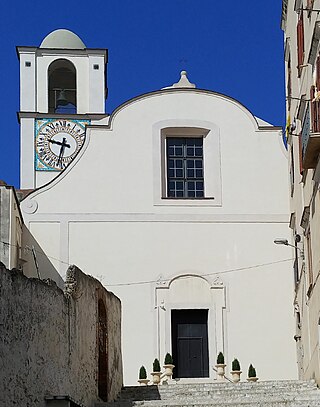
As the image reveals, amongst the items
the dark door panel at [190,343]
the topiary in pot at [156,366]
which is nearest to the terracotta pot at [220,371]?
the dark door panel at [190,343]

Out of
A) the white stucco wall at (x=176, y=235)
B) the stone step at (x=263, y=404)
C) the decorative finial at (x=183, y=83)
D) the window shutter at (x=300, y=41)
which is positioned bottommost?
the stone step at (x=263, y=404)

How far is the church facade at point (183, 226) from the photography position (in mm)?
30656

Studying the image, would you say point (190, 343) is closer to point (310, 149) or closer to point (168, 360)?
point (168, 360)

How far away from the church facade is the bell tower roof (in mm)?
12144

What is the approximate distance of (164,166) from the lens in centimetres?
3231

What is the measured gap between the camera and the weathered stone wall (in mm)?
14430

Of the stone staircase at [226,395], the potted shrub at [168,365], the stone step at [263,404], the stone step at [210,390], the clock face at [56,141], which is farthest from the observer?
the clock face at [56,141]

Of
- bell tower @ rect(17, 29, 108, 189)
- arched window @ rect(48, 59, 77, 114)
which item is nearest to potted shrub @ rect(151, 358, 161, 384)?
bell tower @ rect(17, 29, 108, 189)

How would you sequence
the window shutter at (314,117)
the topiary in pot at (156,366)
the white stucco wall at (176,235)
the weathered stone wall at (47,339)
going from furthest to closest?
the white stucco wall at (176,235), the topiary in pot at (156,366), the window shutter at (314,117), the weathered stone wall at (47,339)

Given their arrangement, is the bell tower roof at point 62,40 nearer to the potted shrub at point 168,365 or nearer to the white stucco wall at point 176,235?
the white stucco wall at point 176,235

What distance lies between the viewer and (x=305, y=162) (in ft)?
72.7

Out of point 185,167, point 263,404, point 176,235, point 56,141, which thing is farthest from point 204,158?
point 263,404

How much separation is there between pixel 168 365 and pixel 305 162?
9.54 m

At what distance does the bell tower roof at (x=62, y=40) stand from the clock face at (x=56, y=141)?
2.94 m
